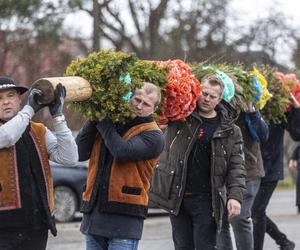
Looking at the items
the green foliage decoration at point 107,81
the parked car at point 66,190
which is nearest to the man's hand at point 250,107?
the green foliage decoration at point 107,81

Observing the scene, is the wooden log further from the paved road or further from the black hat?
the paved road

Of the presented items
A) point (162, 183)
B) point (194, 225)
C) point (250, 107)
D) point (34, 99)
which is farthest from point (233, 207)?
point (34, 99)

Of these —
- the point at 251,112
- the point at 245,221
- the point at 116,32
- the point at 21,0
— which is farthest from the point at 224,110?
the point at 116,32

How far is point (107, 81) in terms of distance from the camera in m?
5.59

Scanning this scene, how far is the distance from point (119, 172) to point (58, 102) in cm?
73

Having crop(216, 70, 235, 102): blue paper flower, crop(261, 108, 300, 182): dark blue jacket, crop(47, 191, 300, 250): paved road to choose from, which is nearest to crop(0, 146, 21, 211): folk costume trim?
crop(216, 70, 235, 102): blue paper flower

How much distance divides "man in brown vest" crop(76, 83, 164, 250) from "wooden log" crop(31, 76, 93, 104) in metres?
0.27

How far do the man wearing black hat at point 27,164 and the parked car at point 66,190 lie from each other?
28.5 feet

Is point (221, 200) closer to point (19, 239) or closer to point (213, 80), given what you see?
point (213, 80)

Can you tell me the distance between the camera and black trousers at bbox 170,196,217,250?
6457 mm

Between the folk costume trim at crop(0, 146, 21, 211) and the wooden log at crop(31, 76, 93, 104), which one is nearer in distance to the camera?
the folk costume trim at crop(0, 146, 21, 211)

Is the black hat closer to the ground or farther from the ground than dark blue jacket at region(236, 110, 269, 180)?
farther from the ground

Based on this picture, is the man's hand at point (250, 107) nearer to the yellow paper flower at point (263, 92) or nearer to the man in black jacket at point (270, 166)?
the yellow paper flower at point (263, 92)

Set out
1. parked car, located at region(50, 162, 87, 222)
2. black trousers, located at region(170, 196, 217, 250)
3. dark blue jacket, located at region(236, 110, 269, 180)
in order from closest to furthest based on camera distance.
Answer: black trousers, located at region(170, 196, 217, 250) < dark blue jacket, located at region(236, 110, 269, 180) < parked car, located at region(50, 162, 87, 222)
